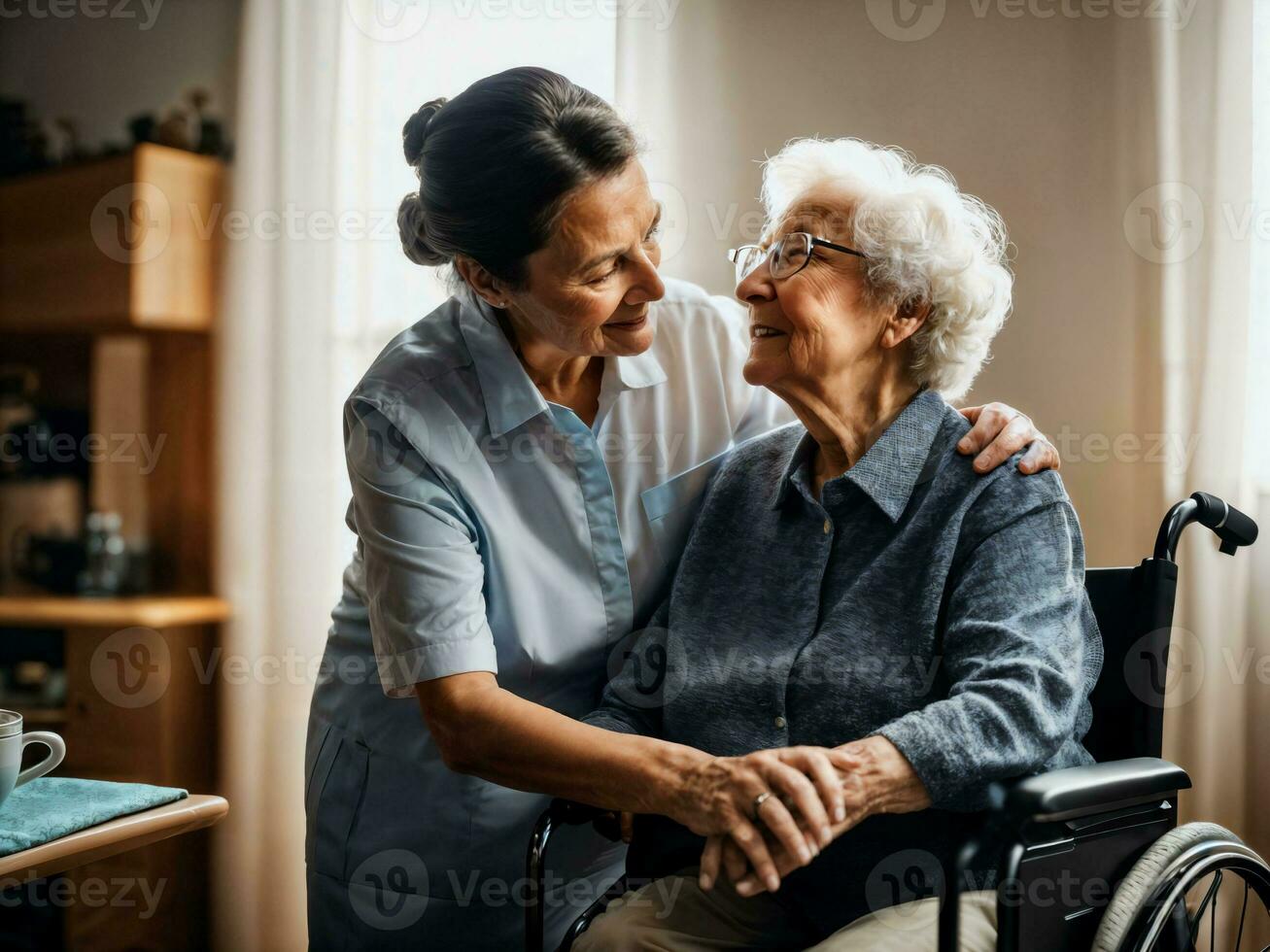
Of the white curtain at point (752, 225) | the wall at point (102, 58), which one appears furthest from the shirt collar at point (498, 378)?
the wall at point (102, 58)

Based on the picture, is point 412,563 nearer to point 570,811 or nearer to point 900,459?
point 570,811

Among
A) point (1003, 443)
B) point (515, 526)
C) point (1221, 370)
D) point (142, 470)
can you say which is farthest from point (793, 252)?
point (142, 470)

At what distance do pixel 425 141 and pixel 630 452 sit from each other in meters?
0.51

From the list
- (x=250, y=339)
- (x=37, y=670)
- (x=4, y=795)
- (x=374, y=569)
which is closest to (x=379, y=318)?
(x=250, y=339)

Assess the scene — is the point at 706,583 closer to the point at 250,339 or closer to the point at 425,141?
the point at 425,141

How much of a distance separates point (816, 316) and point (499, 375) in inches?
17.2

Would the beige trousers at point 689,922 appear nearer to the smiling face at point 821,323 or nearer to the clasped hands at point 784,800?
the clasped hands at point 784,800

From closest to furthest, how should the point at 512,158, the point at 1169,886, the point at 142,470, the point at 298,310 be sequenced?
the point at 1169,886
the point at 512,158
the point at 298,310
the point at 142,470

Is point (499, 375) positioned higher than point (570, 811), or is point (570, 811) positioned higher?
point (499, 375)

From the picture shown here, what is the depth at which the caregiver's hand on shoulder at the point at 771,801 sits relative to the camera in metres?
1.15

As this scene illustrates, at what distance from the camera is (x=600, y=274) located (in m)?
1.42

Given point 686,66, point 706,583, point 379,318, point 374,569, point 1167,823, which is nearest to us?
point 1167,823

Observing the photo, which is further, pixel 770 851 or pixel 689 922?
pixel 689 922

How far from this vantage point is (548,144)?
4.44 ft
